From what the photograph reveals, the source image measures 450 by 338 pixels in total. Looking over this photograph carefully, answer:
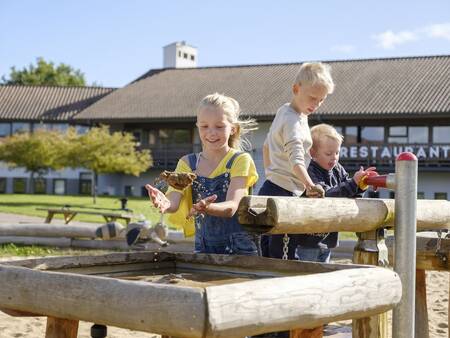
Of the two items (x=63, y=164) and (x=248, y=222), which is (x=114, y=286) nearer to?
(x=248, y=222)

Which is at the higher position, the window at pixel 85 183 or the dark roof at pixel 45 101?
the dark roof at pixel 45 101

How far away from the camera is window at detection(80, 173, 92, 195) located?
4209 cm

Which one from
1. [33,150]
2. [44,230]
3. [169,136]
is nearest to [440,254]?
[44,230]

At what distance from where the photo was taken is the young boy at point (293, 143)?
4387 millimetres

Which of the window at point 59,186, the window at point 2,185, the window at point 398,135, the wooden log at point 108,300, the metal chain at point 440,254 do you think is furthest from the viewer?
the window at point 2,185

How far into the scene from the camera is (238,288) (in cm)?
249

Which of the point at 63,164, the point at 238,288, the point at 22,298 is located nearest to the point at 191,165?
the point at 22,298

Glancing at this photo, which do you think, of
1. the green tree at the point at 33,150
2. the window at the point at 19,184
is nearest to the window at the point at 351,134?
the green tree at the point at 33,150

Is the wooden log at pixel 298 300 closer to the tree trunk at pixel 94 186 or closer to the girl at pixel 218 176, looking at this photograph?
the girl at pixel 218 176

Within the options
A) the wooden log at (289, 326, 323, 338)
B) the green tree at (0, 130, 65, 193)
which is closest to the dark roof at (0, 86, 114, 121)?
the green tree at (0, 130, 65, 193)

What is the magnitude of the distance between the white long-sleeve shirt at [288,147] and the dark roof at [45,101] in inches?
1494

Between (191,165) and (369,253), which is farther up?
(191,165)

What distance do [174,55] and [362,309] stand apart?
149 feet

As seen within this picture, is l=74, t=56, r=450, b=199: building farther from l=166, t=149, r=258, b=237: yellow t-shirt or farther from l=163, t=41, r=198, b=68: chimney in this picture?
l=166, t=149, r=258, b=237: yellow t-shirt
